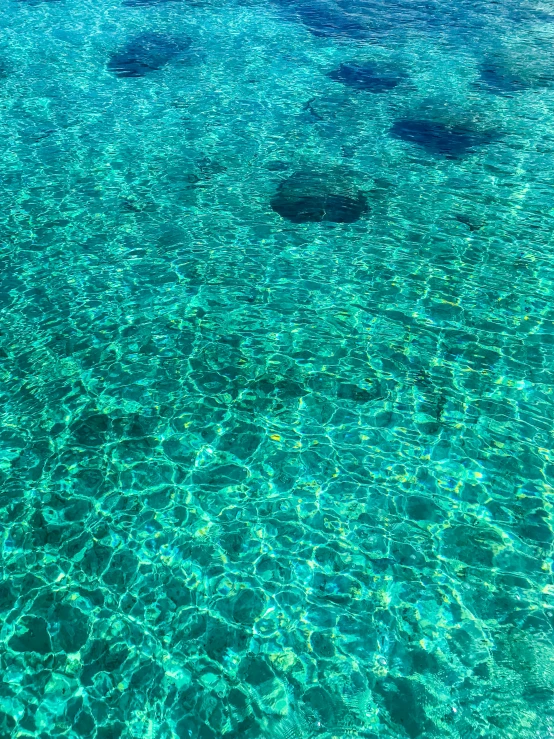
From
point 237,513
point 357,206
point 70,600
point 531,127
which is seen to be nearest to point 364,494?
point 237,513

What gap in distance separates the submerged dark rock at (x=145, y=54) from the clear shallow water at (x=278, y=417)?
112 inches

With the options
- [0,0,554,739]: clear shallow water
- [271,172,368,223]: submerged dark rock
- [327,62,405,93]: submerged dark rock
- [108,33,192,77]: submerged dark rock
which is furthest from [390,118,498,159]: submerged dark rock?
[108,33,192,77]: submerged dark rock

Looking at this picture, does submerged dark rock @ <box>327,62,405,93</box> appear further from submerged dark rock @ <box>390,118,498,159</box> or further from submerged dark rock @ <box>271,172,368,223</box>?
submerged dark rock @ <box>271,172,368,223</box>

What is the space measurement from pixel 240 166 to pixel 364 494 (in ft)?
31.5

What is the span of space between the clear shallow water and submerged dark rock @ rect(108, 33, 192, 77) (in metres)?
2.84

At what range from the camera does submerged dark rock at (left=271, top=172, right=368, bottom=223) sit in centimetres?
1273

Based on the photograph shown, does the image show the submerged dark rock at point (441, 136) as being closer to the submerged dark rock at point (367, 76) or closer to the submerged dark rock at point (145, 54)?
the submerged dark rock at point (367, 76)

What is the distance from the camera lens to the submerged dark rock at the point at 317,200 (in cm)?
1273

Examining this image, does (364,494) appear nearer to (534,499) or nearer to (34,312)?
(534,499)

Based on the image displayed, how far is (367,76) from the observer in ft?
61.3

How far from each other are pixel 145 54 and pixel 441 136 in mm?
10854

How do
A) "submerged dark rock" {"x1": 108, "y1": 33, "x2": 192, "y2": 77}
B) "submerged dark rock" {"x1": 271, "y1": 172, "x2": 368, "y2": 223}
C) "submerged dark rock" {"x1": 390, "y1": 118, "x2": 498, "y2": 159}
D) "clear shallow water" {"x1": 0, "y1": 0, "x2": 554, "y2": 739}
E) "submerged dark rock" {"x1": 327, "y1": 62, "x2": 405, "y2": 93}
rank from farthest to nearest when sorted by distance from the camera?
"submerged dark rock" {"x1": 108, "y1": 33, "x2": 192, "y2": 77}
"submerged dark rock" {"x1": 327, "y1": 62, "x2": 405, "y2": 93}
"submerged dark rock" {"x1": 390, "y1": 118, "x2": 498, "y2": 159}
"submerged dark rock" {"x1": 271, "y1": 172, "x2": 368, "y2": 223}
"clear shallow water" {"x1": 0, "y1": 0, "x2": 554, "y2": 739}

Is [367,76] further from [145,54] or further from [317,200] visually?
[317,200]

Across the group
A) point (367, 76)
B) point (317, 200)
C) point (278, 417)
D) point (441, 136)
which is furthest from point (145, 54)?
point (278, 417)
